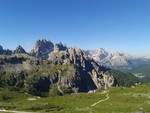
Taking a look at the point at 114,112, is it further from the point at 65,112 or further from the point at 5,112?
the point at 5,112

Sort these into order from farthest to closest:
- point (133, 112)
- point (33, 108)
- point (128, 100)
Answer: point (128, 100), point (33, 108), point (133, 112)

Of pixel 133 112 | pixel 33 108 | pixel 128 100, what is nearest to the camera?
pixel 133 112

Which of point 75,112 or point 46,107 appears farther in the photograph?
point 46,107

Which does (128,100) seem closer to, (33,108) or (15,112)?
(33,108)

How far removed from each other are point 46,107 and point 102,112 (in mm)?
42375

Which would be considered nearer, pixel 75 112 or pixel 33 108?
pixel 75 112

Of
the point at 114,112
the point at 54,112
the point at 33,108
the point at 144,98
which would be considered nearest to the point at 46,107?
the point at 33,108

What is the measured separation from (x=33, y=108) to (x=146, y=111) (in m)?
63.1

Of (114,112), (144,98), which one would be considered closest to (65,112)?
(114,112)

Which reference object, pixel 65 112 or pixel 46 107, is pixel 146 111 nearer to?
pixel 65 112

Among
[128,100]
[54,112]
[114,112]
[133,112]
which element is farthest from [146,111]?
[128,100]

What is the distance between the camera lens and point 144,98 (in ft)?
638

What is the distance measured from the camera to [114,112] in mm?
127250

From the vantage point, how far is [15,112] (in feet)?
430
